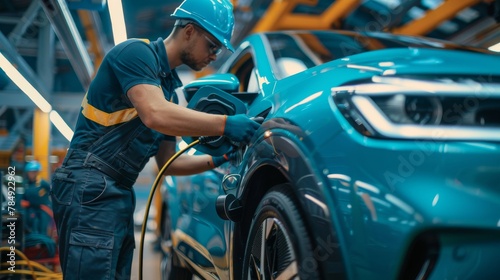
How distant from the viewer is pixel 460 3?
5.79 m

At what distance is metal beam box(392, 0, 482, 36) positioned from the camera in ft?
19.1

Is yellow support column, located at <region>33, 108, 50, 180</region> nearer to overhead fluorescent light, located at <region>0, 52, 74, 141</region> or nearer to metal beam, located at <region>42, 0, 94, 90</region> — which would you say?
overhead fluorescent light, located at <region>0, 52, 74, 141</region>

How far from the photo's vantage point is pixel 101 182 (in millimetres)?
2330

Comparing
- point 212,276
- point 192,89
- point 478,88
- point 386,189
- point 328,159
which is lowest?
point 212,276

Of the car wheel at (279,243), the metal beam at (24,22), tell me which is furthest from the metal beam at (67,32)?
the car wheel at (279,243)

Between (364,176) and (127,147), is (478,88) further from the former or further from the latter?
(127,147)

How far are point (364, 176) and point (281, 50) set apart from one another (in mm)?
1368

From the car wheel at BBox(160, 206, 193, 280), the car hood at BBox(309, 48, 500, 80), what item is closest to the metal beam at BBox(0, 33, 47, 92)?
the car wheel at BBox(160, 206, 193, 280)

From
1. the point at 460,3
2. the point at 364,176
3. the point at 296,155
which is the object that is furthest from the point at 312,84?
the point at 460,3

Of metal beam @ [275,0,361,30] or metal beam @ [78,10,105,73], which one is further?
metal beam @ [78,10,105,73]

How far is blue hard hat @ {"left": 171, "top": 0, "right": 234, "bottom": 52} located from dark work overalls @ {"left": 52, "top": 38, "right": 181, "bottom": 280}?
0.18 m

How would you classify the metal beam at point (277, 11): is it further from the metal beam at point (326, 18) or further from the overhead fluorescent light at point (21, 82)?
the overhead fluorescent light at point (21, 82)

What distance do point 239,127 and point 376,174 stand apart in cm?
79

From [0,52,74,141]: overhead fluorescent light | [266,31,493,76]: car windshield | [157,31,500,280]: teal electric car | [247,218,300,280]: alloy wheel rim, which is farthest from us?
[0,52,74,141]: overhead fluorescent light
